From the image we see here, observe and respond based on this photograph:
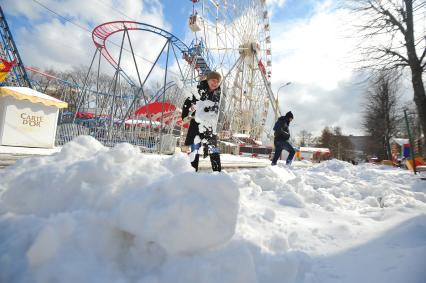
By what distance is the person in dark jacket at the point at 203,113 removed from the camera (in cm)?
333

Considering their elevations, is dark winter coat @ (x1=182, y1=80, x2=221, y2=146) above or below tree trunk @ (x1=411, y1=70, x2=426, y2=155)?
below

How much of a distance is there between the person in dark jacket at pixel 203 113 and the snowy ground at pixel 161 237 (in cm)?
169

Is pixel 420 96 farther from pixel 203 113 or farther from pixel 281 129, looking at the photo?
pixel 203 113

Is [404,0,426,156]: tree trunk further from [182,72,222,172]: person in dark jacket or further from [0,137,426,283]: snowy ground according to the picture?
[0,137,426,283]: snowy ground

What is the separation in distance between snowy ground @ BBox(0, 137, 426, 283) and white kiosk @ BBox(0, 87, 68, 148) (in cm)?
680

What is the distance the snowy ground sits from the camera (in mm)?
958

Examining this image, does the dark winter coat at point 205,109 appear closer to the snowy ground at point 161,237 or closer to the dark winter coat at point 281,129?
the snowy ground at point 161,237

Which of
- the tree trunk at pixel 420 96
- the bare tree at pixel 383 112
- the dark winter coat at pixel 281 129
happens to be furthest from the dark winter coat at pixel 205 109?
the bare tree at pixel 383 112

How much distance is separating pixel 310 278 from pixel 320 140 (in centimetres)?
7177

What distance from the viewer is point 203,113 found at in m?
3.32

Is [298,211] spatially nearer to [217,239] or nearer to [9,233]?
[217,239]

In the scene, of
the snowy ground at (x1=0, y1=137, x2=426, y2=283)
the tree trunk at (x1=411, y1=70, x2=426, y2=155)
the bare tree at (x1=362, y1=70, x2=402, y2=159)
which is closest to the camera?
the snowy ground at (x1=0, y1=137, x2=426, y2=283)

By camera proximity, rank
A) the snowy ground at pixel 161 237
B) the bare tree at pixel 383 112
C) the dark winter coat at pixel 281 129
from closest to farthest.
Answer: the snowy ground at pixel 161 237 < the dark winter coat at pixel 281 129 < the bare tree at pixel 383 112

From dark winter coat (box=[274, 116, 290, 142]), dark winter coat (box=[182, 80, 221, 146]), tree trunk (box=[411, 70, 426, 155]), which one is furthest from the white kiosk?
tree trunk (box=[411, 70, 426, 155])
